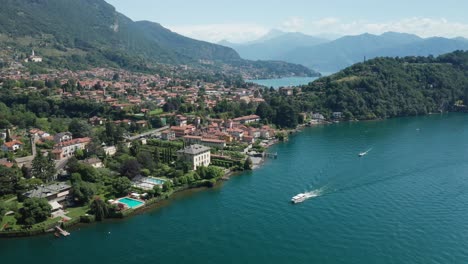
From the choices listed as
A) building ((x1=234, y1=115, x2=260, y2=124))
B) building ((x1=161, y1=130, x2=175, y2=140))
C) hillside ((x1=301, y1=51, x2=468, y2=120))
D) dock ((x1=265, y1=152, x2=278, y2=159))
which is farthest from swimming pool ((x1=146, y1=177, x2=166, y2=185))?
hillside ((x1=301, y1=51, x2=468, y2=120))

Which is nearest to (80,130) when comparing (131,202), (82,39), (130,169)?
(130,169)

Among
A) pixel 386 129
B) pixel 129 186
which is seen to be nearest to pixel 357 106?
pixel 386 129

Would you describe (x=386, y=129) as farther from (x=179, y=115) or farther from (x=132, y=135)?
(x=132, y=135)

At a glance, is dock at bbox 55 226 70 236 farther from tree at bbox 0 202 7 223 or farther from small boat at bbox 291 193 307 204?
small boat at bbox 291 193 307 204

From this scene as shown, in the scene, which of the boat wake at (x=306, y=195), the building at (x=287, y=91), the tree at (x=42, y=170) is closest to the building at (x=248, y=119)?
the building at (x=287, y=91)

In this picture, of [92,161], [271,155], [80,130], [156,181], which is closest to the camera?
[156,181]

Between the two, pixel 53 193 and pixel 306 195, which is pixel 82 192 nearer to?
pixel 53 193


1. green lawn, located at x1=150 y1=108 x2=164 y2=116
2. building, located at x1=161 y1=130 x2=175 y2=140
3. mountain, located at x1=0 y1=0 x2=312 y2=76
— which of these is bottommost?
building, located at x1=161 y1=130 x2=175 y2=140
